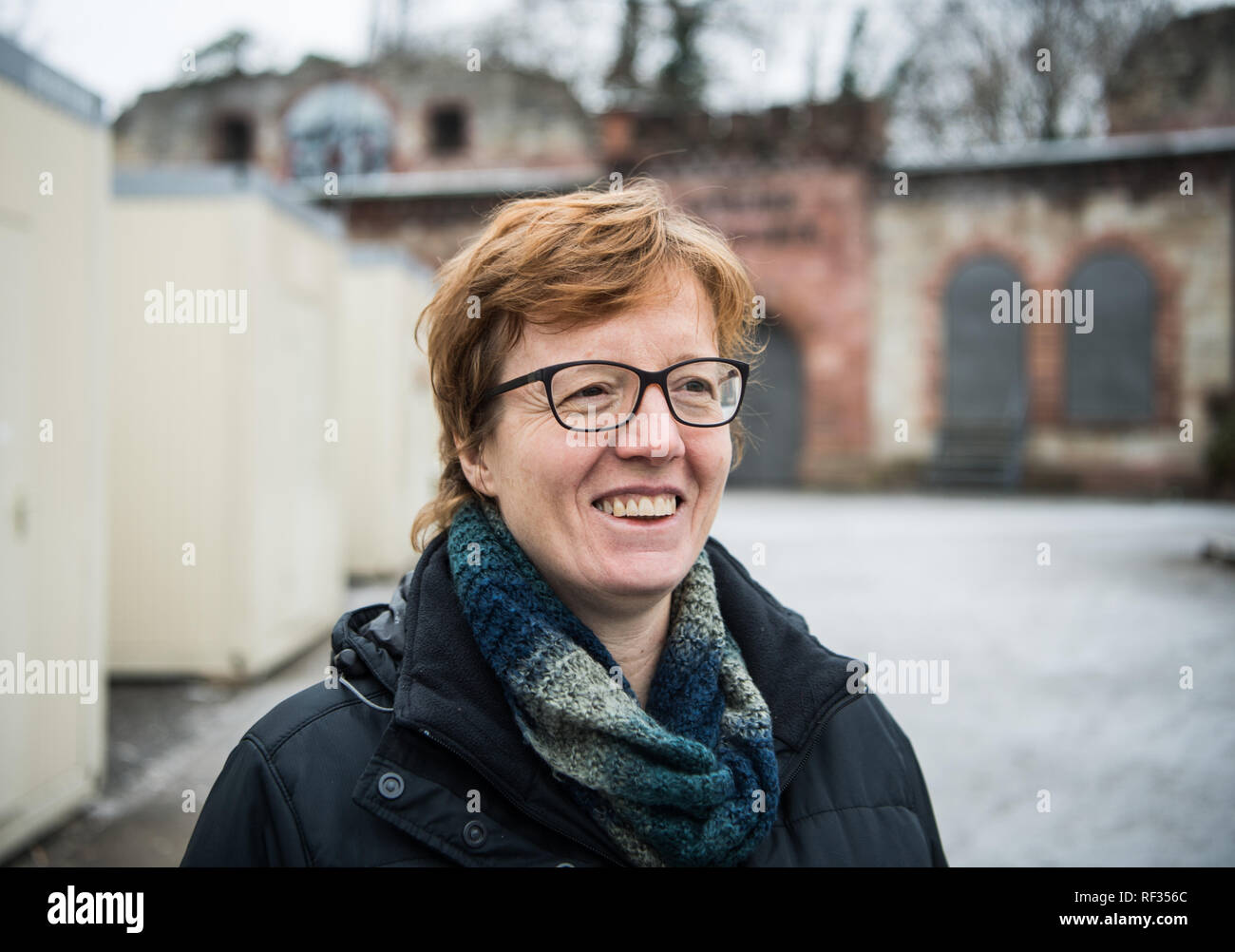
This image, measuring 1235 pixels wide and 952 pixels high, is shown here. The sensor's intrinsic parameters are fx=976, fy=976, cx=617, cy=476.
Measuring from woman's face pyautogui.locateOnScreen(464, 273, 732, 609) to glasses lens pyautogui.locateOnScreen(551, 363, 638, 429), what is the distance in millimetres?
18

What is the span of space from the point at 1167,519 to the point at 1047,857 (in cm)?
996

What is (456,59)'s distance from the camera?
26.4 meters

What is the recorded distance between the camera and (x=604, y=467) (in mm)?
1490

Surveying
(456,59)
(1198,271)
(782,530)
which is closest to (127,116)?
(456,59)

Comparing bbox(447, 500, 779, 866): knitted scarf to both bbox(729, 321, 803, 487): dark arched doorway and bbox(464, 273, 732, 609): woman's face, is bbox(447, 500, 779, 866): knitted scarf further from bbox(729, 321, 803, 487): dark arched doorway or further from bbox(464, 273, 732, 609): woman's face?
bbox(729, 321, 803, 487): dark arched doorway

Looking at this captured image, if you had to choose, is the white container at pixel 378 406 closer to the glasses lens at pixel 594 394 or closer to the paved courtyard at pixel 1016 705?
the paved courtyard at pixel 1016 705

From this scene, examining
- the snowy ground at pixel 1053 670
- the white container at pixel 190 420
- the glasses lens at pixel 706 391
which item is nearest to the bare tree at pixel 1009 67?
the snowy ground at pixel 1053 670

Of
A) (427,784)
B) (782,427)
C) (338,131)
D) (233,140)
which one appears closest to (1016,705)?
(427,784)

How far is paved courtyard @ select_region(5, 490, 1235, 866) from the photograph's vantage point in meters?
3.94

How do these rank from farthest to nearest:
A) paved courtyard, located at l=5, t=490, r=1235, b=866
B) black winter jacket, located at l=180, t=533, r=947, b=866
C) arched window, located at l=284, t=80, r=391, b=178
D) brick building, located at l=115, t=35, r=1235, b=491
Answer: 1. arched window, located at l=284, t=80, r=391, b=178
2. brick building, located at l=115, t=35, r=1235, b=491
3. paved courtyard, located at l=5, t=490, r=1235, b=866
4. black winter jacket, located at l=180, t=533, r=947, b=866

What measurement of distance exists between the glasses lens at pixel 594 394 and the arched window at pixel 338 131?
86.8 feet

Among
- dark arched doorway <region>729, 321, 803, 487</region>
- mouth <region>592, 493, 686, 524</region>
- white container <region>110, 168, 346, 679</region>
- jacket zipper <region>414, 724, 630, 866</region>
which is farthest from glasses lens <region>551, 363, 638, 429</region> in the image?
dark arched doorway <region>729, 321, 803, 487</region>

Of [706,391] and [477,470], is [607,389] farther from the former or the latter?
[477,470]
